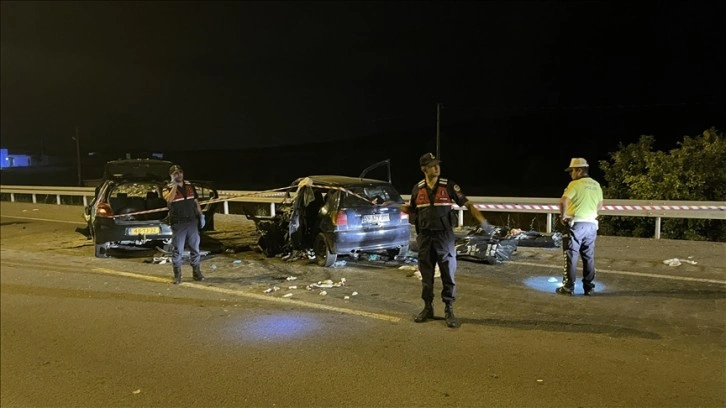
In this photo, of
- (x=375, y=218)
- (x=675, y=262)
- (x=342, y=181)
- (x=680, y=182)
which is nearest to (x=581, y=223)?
(x=675, y=262)

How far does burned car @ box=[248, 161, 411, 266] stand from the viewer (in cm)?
905

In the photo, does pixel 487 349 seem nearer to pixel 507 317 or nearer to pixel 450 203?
pixel 507 317

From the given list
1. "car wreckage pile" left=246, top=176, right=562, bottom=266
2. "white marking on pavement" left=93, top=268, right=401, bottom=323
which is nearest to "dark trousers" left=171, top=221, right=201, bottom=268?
"white marking on pavement" left=93, top=268, right=401, bottom=323

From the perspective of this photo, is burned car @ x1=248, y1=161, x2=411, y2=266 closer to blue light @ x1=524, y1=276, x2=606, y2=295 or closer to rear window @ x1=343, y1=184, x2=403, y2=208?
rear window @ x1=343, y1=184, x2=403, y2=208

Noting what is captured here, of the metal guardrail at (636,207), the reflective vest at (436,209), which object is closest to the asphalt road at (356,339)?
the reflective vest at (436,209)

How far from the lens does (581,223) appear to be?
7188mm

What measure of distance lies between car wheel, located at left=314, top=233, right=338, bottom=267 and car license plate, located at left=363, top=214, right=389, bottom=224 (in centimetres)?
76

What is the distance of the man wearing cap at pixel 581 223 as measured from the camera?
7.17m

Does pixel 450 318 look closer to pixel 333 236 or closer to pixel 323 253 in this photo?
pixel 333 236

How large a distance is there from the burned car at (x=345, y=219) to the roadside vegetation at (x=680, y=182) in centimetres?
610

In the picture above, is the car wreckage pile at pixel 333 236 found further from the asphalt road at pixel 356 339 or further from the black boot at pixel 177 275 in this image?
the black boot at pixel 177 275

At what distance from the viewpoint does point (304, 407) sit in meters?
4.14

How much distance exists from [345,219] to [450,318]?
3.37 m

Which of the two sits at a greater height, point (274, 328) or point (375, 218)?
point (375, 218)
